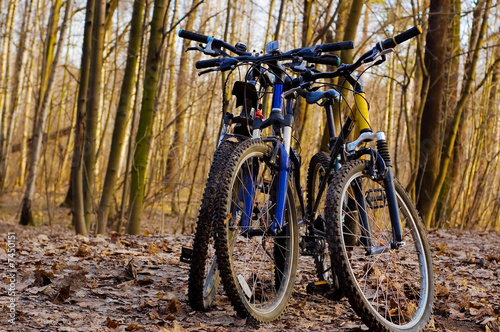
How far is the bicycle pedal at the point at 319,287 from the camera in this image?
10.8 ft

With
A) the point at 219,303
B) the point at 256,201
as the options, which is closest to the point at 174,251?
the point at 219,303

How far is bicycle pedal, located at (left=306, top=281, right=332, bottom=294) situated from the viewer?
129 inches

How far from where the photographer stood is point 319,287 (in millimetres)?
3289

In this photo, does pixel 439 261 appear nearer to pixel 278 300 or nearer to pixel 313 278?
pixel 313 278

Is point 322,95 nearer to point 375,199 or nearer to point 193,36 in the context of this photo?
point 375,199

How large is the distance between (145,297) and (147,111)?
442 cm

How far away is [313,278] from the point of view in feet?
13.3

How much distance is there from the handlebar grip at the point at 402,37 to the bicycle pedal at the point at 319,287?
147 cm

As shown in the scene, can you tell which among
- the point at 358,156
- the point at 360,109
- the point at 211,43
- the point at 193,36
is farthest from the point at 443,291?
the point at 193,36

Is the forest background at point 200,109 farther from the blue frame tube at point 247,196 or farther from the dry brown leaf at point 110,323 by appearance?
the dry brown leaf at point 110,323

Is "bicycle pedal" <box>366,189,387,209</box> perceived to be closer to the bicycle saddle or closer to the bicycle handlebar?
the bicycle saddle

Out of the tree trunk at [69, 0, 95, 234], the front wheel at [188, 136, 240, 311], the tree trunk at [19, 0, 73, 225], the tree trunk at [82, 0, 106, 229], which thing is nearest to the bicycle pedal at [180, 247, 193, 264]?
the front wheel at [188, 136, 240, 311]

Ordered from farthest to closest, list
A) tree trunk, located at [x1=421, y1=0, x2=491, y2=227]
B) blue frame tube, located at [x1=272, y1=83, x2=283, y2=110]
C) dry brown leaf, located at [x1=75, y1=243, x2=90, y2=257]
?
tree trunk, located at [x1=421, y1=0, x2=491, y2=227]
dry brown leaf, located at [x1=75, y1=243, x2=90, y2=257]
blue frame tube, located at [x1=272, y1=83, x2=283, y2=110]

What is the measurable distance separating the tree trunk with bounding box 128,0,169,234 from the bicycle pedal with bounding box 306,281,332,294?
Result: 4.35m
